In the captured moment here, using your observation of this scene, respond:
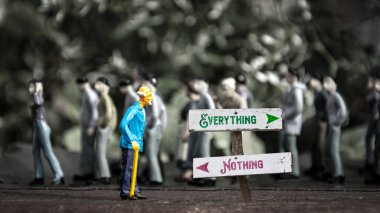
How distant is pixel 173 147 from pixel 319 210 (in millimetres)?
9631

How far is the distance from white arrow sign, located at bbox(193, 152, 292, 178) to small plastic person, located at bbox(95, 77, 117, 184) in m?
3.52

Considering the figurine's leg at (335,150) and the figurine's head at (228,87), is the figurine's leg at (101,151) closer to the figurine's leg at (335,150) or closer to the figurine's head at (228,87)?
the figurine's head at (228,87)

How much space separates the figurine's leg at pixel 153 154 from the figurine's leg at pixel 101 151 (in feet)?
2.28

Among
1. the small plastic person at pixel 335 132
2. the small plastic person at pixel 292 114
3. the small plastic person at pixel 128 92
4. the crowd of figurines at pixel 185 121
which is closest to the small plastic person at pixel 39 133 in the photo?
the crowd of figurines at pixel 185 121

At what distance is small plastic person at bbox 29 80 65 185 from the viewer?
43.1ft

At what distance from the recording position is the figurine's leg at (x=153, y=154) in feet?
45.4

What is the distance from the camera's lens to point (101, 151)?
45.8 ft

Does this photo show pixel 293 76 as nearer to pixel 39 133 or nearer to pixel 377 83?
pixel 377 83

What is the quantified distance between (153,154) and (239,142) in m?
3.29

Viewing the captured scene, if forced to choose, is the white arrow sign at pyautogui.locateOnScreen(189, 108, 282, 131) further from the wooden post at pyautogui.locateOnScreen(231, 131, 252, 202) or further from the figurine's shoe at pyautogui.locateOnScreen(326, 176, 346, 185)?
the figurine's shoe at pyautogui.locateOnScreen(326, 176, 346, 185)

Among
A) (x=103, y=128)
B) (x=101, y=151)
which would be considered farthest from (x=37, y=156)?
(x=103, y=128)

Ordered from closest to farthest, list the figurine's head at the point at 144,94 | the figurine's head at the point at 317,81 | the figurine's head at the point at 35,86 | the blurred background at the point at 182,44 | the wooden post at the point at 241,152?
the wooden post at the point at 241,152, the figurine's head at the point at 144,94, the figurine's head at the point at 35,86, the figurine's head at the point at 317,81, the blurred background at the point at 182,44

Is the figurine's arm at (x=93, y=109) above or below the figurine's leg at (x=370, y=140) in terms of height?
above

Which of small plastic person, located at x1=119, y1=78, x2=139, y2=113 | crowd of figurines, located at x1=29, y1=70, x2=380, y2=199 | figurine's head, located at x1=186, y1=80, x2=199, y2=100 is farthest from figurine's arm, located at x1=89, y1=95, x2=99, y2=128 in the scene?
figurine's head, located at x1=186, y1=80, x2=199, y2=100
